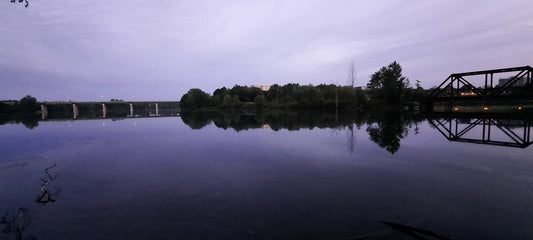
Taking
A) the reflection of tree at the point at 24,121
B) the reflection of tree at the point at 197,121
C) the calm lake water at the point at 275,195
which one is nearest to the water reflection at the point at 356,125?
the reflection of tree at the point at 197,121

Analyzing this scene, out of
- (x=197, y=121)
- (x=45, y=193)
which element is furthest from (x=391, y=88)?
(x=45, y=193)

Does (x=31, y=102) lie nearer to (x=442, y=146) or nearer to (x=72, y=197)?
(x=72, y=197)

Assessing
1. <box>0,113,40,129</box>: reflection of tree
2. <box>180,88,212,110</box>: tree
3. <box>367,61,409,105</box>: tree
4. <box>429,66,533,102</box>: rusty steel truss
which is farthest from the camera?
<box>180,88,212,110</box>: tree

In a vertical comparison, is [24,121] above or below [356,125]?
below

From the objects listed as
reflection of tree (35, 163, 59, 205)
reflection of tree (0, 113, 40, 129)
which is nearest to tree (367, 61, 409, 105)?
reflection of tree (35, 163, 59, 205)

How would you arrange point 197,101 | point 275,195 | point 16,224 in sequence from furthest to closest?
point 197,101 → point 275,195 → point 16,224

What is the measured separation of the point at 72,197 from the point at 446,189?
1085cm

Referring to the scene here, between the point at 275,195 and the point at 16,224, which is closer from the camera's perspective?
the point at 16,224

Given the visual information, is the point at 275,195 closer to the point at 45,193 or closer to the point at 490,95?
the point at 45,193

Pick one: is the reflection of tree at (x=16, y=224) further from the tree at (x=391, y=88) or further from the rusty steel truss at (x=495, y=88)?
the tree at (x=391, y=88)

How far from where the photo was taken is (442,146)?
13.0 meters

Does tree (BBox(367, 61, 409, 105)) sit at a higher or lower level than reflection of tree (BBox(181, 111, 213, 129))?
higher

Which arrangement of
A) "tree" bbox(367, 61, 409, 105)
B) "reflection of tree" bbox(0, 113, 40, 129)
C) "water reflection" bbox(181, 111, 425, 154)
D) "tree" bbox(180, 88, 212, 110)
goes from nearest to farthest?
"water reflection" bbox(181, 111, 425, 154), "reflection of tree" bbox(0, 113, 40, 129), "tree" bbox(367, 61, 409, 105), "tree" bbox(180, 88, 212, 110)

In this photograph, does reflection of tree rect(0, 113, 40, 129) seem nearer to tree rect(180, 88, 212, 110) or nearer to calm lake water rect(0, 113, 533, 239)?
calm lake water rect(0, 113, 533, 239)
